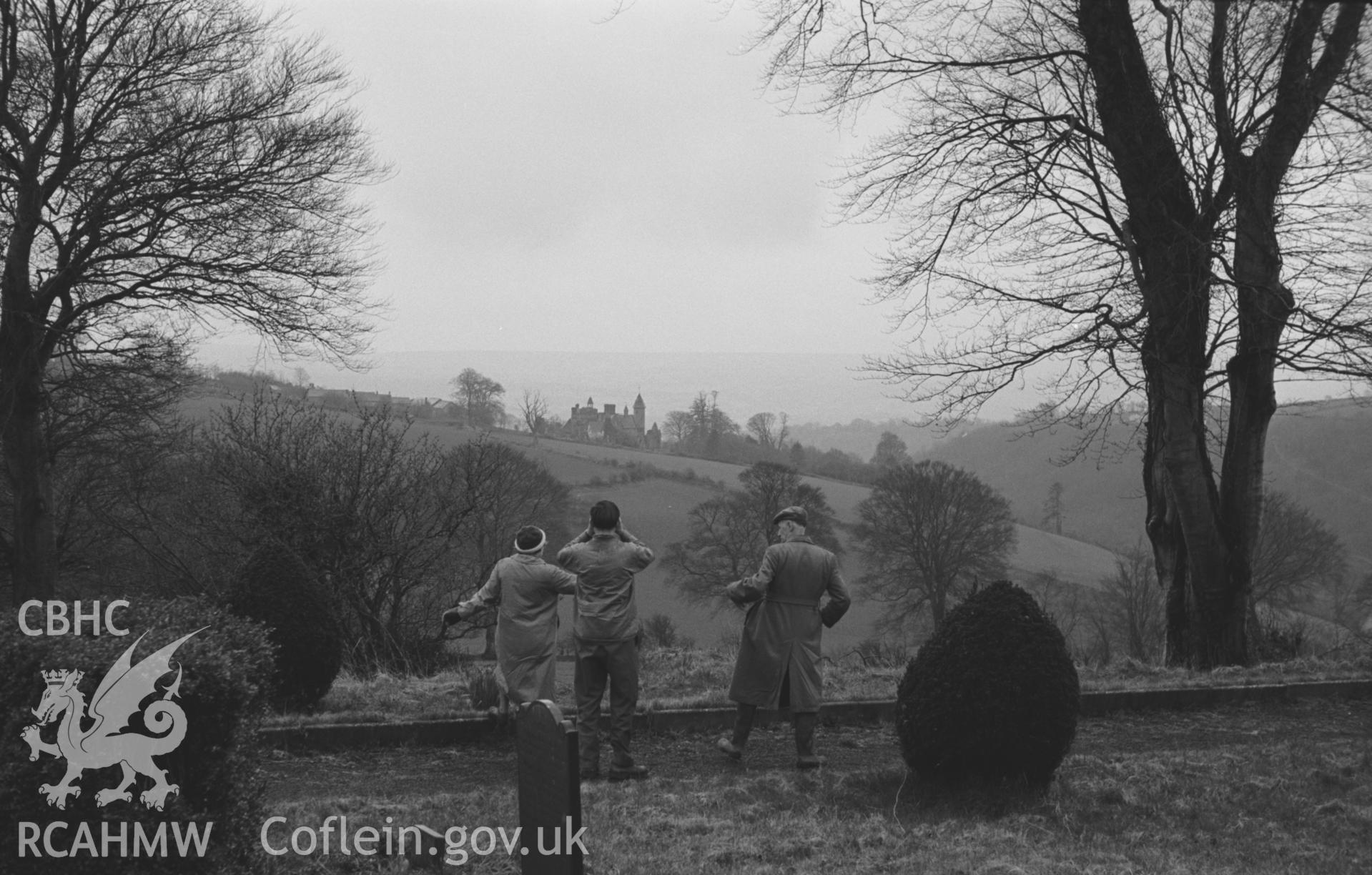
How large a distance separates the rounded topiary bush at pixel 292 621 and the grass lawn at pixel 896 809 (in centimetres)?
149

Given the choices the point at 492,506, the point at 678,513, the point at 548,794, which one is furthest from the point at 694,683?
the point at 678,513

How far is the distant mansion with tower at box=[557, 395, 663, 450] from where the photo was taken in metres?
77.3

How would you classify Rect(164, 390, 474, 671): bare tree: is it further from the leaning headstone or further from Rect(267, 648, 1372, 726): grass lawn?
the leaning headstone

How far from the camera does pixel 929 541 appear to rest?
4688 centimetres

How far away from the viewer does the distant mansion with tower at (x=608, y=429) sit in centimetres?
7731

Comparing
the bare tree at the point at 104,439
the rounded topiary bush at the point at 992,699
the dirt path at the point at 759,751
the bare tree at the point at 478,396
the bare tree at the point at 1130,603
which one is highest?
the bare tree at the point at 478,396

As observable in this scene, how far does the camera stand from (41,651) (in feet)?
15.0

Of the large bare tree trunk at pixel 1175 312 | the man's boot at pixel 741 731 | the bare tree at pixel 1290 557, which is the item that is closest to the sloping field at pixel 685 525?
the bare tree at pixel 1290 557

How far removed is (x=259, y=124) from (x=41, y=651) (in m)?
15.1

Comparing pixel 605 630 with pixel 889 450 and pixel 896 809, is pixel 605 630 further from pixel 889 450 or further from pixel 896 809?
pixel 889 450

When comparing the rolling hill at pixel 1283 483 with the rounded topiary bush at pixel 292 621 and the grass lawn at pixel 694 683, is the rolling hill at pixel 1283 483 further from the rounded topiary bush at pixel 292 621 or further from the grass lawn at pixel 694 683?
the rounded topiary bush at pixel 292 621

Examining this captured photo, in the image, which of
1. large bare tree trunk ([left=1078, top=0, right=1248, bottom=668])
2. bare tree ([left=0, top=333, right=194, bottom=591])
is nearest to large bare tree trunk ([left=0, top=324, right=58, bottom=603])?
bare tree ([left=0, top=333, right=194, bottom=591])

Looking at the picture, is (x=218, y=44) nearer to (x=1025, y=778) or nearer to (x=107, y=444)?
(x=107, y=444)

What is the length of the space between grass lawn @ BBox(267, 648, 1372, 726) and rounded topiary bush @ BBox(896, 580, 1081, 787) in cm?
290
